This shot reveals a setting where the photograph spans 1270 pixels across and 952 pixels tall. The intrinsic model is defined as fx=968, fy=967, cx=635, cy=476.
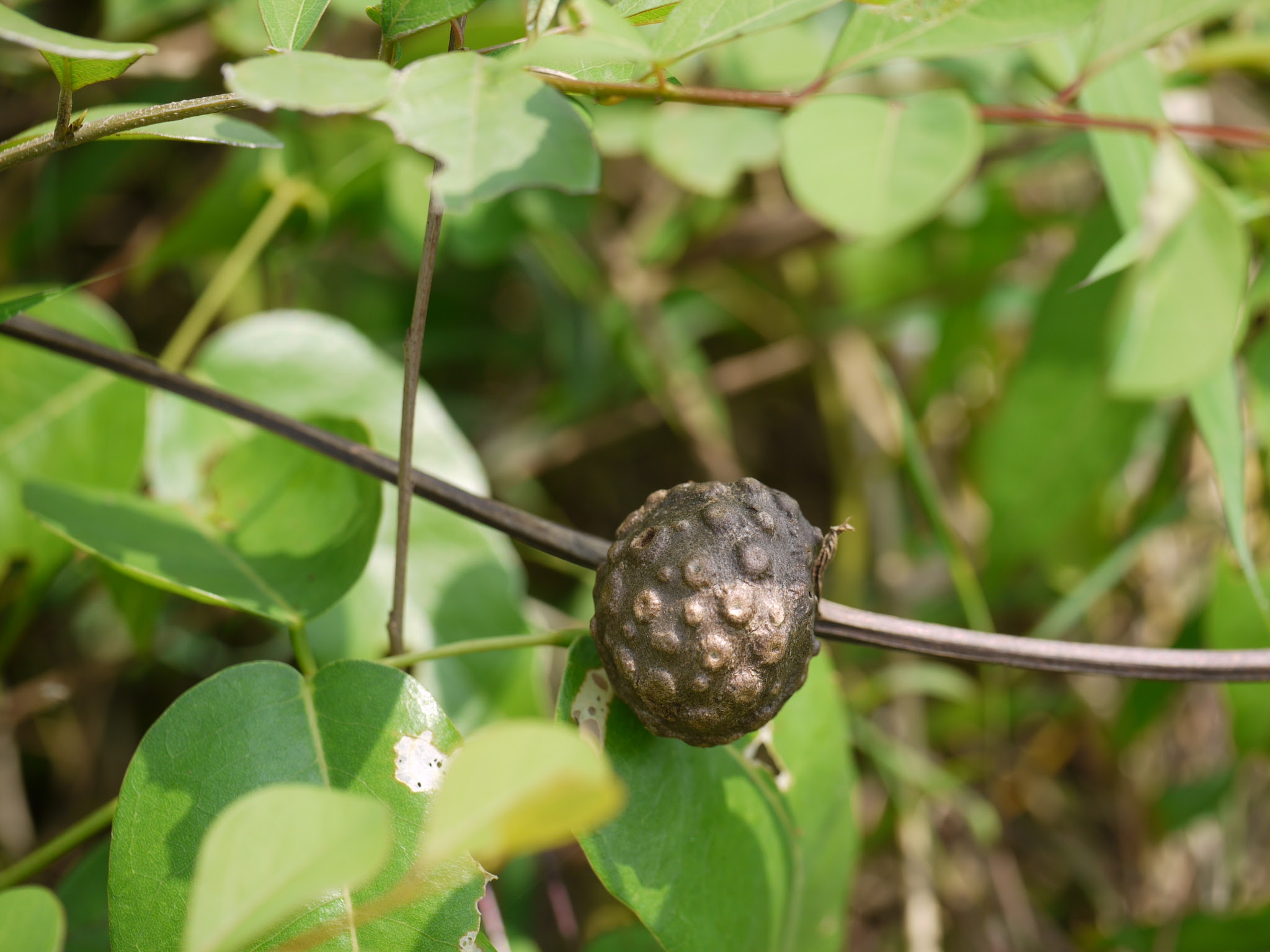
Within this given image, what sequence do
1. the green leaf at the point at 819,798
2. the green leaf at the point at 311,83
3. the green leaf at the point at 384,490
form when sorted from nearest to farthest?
the green leaf at the point at 311,83 → the green leaf at the point at 819,798 → the green leaf at the point at 384,490

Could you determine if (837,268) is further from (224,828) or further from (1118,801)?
(224,828)

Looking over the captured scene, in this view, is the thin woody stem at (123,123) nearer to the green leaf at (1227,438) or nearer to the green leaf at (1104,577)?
the green leaf at (1227,438)

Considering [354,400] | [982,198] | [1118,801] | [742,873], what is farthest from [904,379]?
[742,873]

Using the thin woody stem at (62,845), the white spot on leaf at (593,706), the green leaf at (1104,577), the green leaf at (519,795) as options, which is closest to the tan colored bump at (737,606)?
the white spot on leaf at (593,706)

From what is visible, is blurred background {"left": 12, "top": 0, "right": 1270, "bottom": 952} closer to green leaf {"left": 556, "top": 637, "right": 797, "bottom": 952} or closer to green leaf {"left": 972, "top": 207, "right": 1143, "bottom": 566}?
green leaf {"left": 972, "top": 207, "right": 1143, "bottom": 566}

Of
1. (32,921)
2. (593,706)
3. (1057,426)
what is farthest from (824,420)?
(32,921)

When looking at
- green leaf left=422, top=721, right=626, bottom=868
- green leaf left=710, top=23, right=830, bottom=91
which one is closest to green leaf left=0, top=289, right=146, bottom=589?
green leaf left=422, top=721, right=626, bottom=868
